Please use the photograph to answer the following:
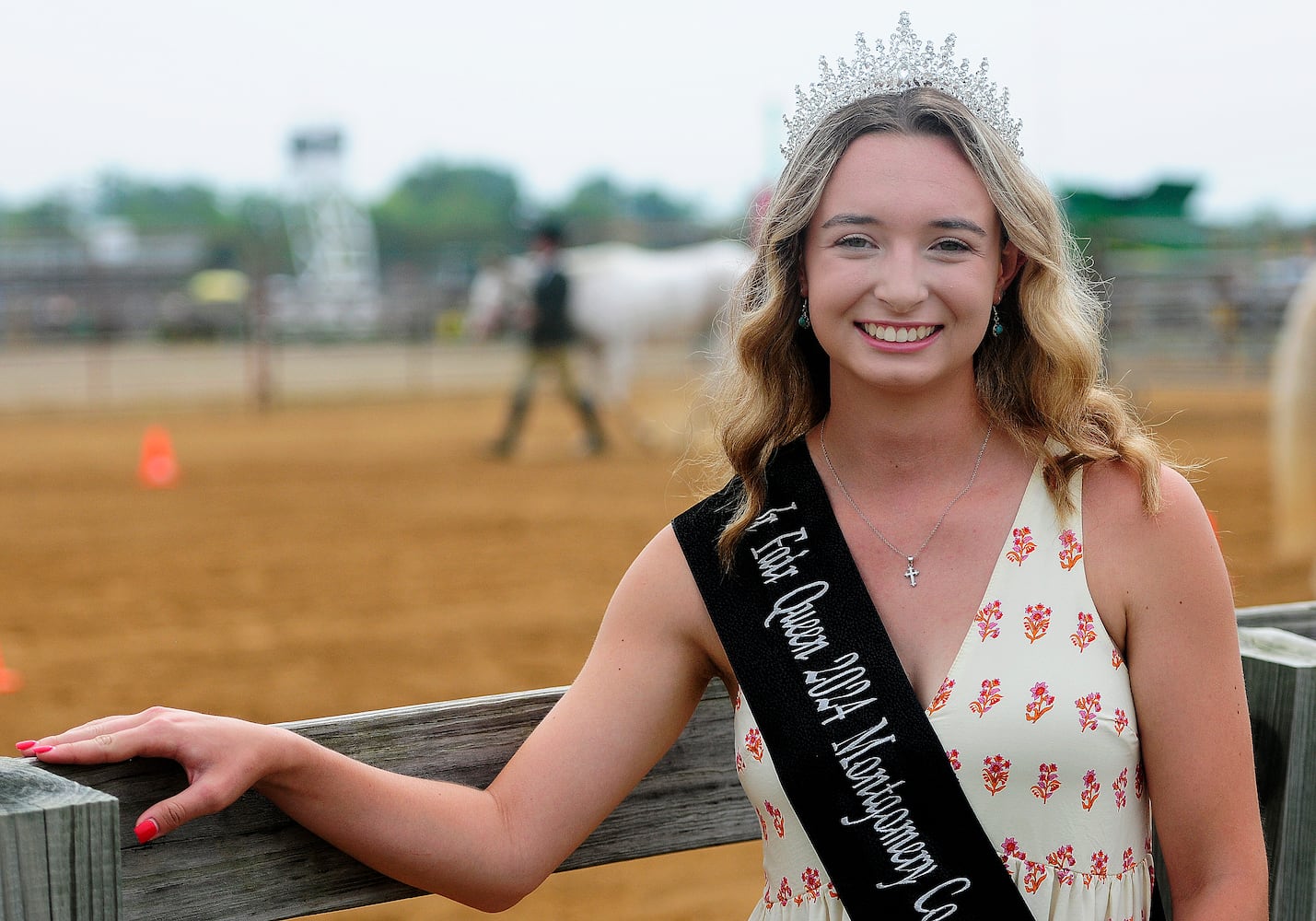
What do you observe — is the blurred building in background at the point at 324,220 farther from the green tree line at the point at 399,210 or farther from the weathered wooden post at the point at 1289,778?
the weathered wooden post at the point at 1289,778

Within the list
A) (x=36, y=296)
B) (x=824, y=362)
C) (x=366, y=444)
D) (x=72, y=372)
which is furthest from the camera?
(x=36, y=296)

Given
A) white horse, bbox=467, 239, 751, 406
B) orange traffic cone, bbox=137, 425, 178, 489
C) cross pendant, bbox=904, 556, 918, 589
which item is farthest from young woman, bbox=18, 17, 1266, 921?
white horse, bbox=467, 239, 751, 406

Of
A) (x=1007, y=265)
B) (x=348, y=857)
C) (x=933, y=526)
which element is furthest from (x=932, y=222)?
(x=348, y=857)

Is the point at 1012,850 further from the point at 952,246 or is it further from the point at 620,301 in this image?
the point at 620,301

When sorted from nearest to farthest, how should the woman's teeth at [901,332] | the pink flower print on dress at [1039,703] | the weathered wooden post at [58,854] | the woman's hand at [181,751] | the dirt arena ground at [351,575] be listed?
the weathered wooden post at [58,854] < the woman's hand at [181,751] < the pink flower print on dress at [1039,703] < the woman's teeth at [901,332] < the dirt arena ground at [351,575]

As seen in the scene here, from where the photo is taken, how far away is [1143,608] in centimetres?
145

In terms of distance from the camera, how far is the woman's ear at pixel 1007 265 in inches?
63.2

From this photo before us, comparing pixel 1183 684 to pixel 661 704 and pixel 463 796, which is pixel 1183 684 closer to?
pixel 661 704

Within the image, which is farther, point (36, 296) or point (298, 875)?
point (36, 296)

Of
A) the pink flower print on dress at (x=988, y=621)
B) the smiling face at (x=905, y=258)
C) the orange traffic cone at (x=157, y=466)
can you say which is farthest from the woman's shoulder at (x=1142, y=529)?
the orange traffic cone at (x=157, y=466)

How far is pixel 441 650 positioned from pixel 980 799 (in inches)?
175

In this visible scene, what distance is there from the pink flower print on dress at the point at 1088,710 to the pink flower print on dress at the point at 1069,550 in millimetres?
139

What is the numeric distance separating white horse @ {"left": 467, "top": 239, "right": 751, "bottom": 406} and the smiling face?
12.9 metres

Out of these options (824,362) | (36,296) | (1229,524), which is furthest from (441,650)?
(36,296)
